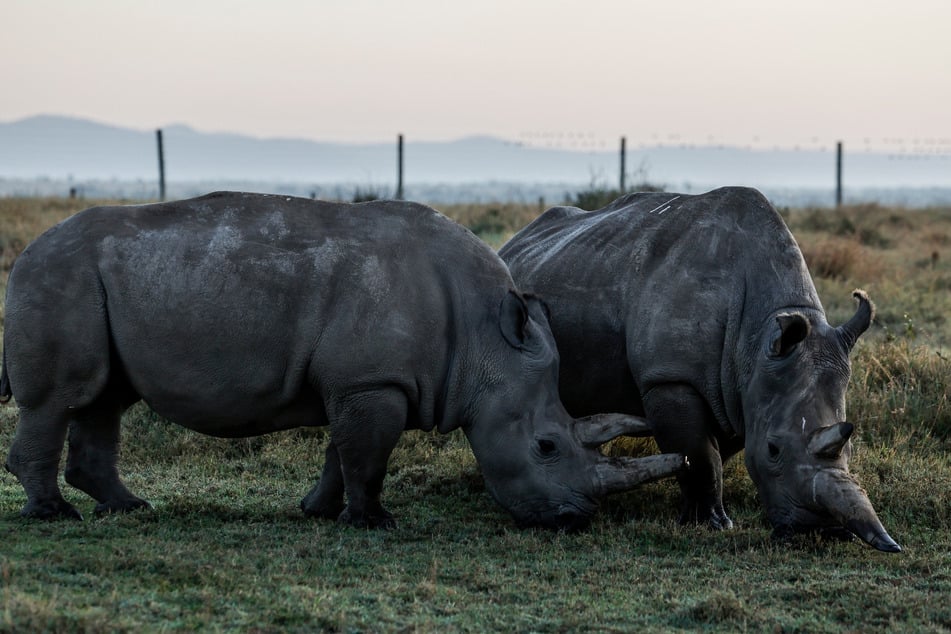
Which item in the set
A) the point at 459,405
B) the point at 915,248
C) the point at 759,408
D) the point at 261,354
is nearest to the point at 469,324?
the point at 459,405

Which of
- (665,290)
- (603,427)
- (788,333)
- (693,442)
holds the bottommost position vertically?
(693,442)

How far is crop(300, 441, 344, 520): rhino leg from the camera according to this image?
755cm

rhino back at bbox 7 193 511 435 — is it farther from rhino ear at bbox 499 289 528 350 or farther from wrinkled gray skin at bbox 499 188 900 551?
wrinkled gray skin at bbox 499 188 900 551

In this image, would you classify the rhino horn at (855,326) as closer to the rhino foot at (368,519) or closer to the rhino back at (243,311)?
the rhino back at (243,311)

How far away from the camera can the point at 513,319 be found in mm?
7203

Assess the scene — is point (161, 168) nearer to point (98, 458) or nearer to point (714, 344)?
point (98, 458)

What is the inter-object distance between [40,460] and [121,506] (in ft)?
1.79

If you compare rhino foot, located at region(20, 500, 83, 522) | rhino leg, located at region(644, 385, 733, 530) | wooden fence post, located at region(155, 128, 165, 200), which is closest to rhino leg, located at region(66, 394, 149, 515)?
rhino foot, located at region(20, 500, 83, 522)

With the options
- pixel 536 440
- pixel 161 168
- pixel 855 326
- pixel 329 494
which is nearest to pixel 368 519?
pixel 329 494

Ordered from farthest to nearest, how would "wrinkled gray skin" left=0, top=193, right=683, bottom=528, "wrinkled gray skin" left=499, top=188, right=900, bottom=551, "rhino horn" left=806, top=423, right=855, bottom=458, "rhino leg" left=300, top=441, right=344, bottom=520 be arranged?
"rhino leg" left=300, top=441, right=344, bottom=520 → "wrinkled gray skin" left=0, top=193, right=683, bottom=528 → "wrinkled gray skin" left=499, top=188, right=900, bottom=551 → "rhino horn" left=806, top=423, right=855, bottom=458

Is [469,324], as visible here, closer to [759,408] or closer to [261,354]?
[261,354]

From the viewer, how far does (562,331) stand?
7.97 metres

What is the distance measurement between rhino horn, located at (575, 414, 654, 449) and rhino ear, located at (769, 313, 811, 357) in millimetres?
765

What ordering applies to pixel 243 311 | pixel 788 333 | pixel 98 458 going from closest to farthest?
pixel 788 333, pixel 243 311, pixel 98 458
